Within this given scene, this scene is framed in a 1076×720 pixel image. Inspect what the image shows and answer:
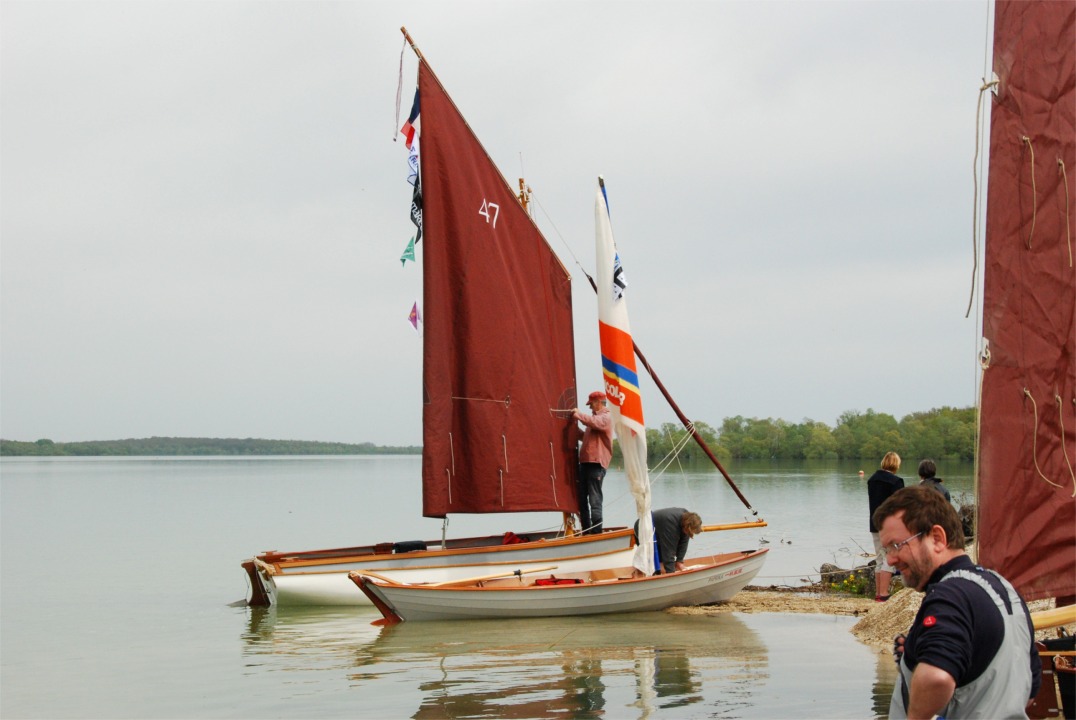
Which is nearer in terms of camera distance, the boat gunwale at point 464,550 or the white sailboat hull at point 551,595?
the white sailboat hull at point 551,595

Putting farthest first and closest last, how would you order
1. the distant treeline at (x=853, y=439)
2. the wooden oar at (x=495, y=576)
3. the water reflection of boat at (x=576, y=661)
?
the distant treeline at (x=853, y=439)
the wooden oar at (x=495, y=576)
the water reflection of boat at (x=576, y=661)

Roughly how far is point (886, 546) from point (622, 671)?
7103 millimetres

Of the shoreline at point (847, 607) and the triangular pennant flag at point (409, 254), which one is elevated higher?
the triangular pennant flag at point (409, 254)

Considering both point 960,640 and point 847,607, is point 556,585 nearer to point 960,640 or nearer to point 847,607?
point 847,607

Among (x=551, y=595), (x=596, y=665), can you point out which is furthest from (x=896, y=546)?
(x=551, y=595)

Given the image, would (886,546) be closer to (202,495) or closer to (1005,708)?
(1005,708)

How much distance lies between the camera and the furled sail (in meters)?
12.9

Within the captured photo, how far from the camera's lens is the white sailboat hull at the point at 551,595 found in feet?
42.0

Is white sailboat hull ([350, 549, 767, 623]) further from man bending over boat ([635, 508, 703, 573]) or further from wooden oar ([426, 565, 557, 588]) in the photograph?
man bending over boat ([635, 508, 703, 573])

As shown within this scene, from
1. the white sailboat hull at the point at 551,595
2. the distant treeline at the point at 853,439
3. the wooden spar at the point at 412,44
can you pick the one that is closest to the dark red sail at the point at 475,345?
the wooden spar at the point at 412,44

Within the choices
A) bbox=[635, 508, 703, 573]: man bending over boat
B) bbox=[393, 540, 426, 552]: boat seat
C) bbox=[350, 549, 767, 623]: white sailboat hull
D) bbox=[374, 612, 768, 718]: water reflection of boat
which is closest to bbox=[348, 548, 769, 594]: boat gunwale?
bbox=[350, 549, 767, 623]: white sailboat hull

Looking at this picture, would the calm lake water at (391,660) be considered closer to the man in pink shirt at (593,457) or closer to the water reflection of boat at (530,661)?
the water reflection of boat at (530,661)

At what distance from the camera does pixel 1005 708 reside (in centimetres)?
332

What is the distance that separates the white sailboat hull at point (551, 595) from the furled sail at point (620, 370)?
41cm
